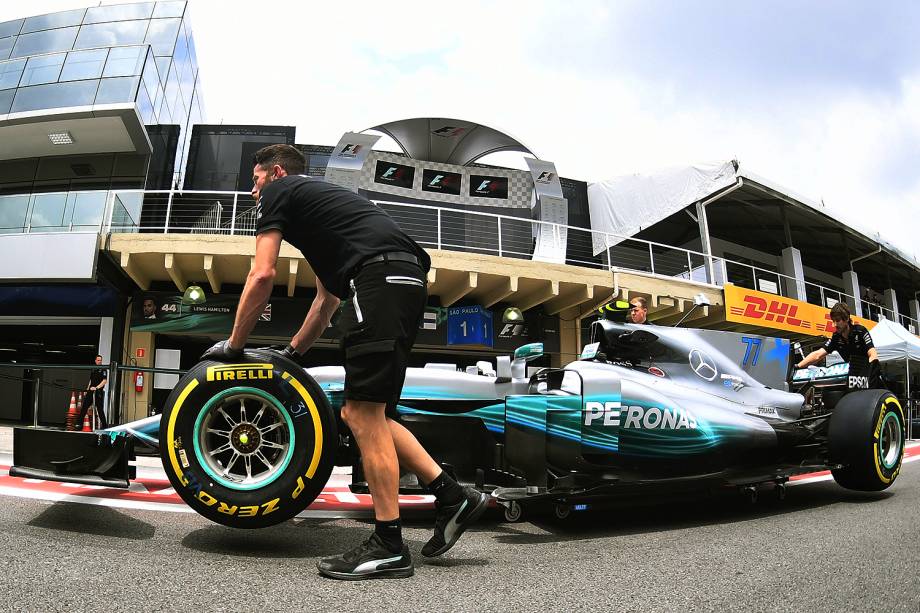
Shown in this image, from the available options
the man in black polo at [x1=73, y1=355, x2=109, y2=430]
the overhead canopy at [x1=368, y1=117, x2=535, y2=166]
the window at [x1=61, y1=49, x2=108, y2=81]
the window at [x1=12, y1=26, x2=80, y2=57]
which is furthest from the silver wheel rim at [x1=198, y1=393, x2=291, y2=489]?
the window at [x1=12, y1=26, x2=80, y2=57]

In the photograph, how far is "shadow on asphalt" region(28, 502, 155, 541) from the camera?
2426 mm

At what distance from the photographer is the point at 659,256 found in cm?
1630

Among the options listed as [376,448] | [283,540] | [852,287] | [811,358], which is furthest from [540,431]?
[852,287]

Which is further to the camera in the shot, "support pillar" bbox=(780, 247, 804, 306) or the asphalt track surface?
"support pillar" bbox=(780, 247, 804, 306)

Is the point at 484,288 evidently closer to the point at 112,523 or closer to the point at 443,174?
the point at 443,174

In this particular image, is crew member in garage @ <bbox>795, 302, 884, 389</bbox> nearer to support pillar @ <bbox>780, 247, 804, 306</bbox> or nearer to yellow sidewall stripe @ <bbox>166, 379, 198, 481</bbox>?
yellow sidewall stripe @ <bbox>166, 379, 198, 481</bbox>

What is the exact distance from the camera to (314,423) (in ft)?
7.86

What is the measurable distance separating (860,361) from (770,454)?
189cm

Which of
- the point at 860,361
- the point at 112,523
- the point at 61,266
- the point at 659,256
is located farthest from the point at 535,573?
the point at 659,256

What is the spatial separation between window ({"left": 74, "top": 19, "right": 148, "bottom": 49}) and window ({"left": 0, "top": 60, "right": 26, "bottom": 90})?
4.98ft

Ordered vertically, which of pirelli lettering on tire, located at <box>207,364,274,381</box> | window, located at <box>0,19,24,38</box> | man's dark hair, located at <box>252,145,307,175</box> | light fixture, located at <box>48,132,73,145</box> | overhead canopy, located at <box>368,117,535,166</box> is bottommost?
pirelli lettering on tire, located at <box>207,364,274,381</box>

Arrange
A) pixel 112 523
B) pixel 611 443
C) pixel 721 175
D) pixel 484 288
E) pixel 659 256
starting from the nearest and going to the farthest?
1. pixel 112 523
2. pixel 611 443
3. pixel 484 288
4. pixel 721 175
5. pixel 659 256

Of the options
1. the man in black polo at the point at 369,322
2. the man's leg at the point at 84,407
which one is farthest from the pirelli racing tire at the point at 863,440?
A: the man's leg at the point at 84,407

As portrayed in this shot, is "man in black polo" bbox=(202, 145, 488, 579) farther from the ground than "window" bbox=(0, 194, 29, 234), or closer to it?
closer to it
